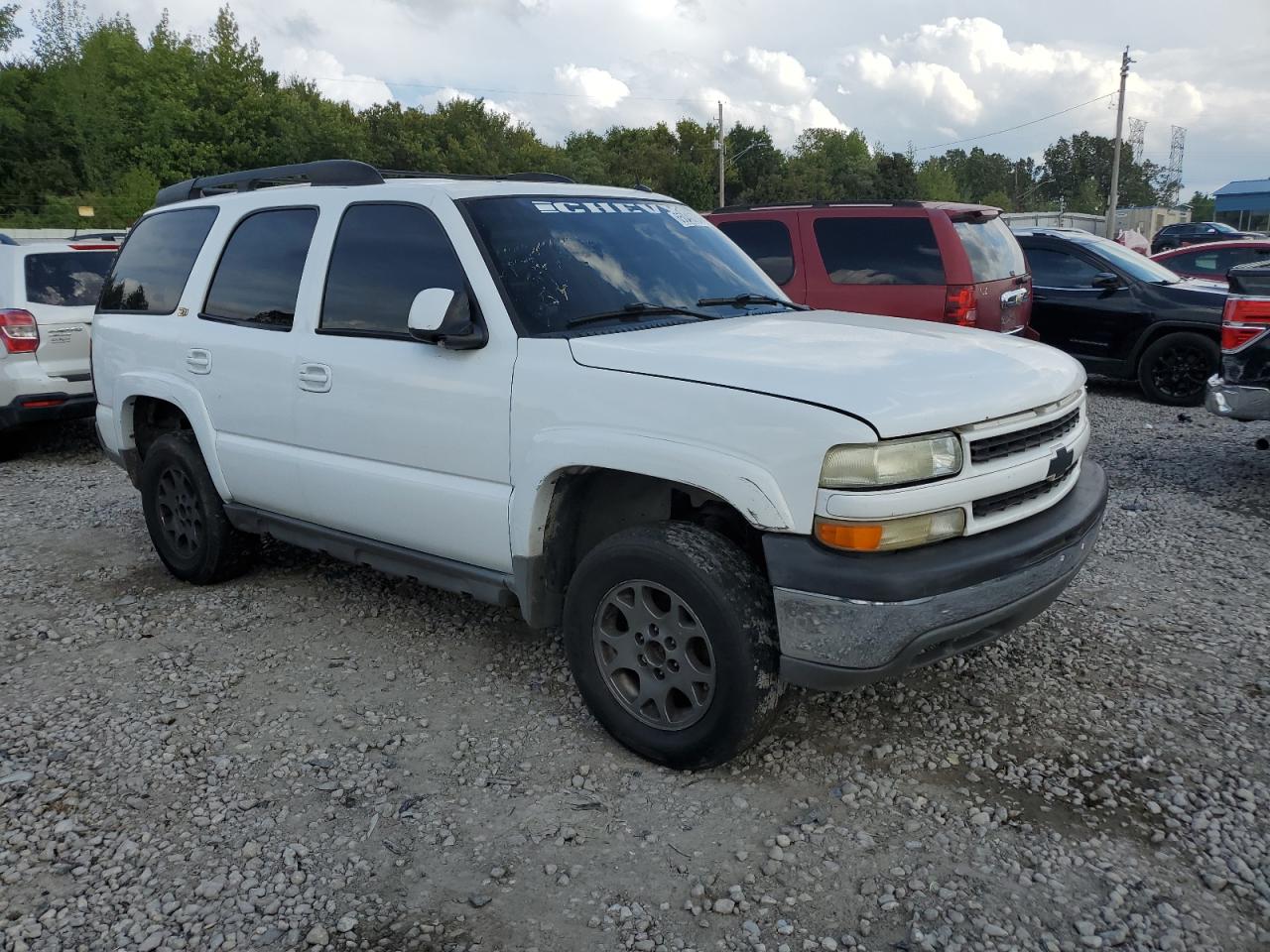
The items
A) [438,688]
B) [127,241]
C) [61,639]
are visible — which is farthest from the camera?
[127,241]

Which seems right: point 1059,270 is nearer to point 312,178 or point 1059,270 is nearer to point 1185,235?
point 312,178

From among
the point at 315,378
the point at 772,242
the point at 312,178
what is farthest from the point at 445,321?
the point at 772,242

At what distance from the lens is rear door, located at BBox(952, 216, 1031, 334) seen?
8.20 meters

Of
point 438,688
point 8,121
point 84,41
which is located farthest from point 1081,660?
point 84,41

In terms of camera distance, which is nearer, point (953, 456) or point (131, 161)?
point (953, 456)

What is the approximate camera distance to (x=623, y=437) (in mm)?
3160

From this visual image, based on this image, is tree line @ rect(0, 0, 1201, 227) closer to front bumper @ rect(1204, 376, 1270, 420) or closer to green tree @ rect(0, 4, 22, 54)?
green tree @ rect(0, 4, 22, 54)

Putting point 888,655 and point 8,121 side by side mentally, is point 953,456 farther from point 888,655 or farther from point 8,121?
point 8,121

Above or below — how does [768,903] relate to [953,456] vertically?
below

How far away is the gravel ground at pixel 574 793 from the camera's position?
2648mm

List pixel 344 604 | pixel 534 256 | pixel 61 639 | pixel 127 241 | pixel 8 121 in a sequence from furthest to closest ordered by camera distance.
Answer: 1. pixel 8 121
2. pixel 127 241
3. pixel 344 604
4. pixel 61 639
5. pixel 534 256

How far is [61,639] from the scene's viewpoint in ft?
15.1

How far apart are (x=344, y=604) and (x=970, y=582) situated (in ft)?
10.5

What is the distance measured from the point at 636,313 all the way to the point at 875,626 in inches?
60.7
